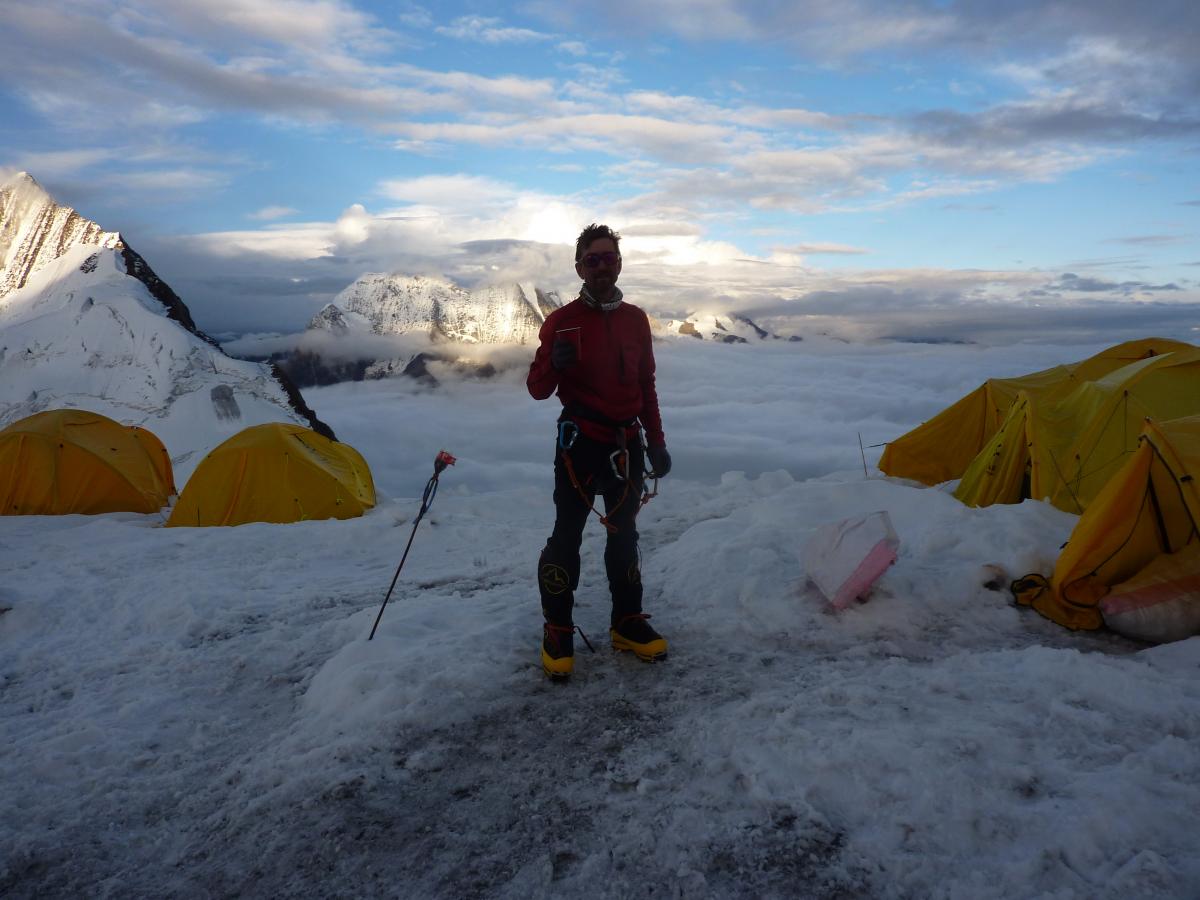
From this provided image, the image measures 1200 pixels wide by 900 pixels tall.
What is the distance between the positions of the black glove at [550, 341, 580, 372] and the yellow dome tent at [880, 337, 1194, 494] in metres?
12.7

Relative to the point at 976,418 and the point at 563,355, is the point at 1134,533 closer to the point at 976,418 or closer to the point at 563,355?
the point at 563,355

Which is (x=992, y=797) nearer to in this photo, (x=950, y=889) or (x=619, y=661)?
(x=950, y=889)

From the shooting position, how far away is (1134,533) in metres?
5.27

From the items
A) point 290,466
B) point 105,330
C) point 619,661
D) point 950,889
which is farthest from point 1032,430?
point 105,330

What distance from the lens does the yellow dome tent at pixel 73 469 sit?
14.0 m

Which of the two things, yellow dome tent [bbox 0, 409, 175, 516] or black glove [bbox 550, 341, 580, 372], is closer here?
black glove [bbox 550, 341, 580, 372]

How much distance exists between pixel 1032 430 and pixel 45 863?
11916 mm

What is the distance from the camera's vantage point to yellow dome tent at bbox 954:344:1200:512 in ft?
30.2

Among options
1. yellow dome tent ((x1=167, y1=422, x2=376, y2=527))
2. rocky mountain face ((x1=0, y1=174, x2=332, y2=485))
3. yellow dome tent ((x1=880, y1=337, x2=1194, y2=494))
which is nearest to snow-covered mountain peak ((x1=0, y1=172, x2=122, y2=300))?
rocky mountain face ((x1=0, y1=174, x2=332, y2=485))

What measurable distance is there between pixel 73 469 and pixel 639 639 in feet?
49.5

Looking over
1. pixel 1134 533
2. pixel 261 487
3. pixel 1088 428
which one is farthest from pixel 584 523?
pixel 261 487

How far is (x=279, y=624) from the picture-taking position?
6180 mm

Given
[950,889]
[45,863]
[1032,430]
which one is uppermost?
[1032,430]

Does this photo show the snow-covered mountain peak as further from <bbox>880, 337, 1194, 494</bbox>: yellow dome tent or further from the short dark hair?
the short dark hair
